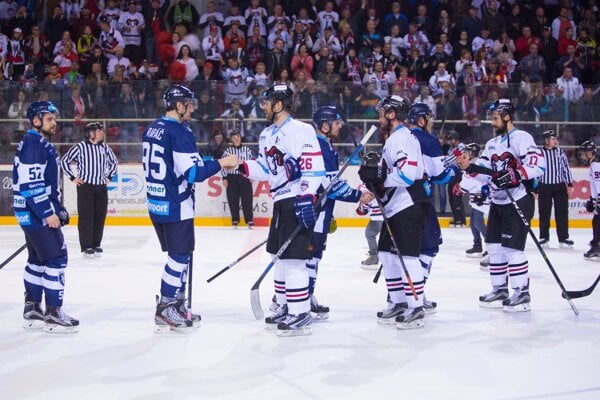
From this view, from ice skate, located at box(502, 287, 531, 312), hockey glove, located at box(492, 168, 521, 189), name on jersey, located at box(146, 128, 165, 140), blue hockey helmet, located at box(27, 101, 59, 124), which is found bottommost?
ice skate, located at box(502, 287, 531, 312)

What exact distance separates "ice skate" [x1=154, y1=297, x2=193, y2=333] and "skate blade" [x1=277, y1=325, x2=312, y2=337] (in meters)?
→ 0.62

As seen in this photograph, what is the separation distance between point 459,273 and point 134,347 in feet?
12.9

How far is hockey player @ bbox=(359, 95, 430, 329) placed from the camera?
18.4 feet

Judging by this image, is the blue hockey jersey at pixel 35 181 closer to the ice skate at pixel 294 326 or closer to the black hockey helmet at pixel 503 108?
the ice skate at pixel 294 326

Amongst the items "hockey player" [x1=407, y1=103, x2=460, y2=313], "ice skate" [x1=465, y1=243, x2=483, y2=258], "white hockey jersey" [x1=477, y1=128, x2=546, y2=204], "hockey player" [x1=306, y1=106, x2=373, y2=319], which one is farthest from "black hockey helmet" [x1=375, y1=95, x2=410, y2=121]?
"ice skate" [x1=465, y1=243, x2=483, y2=258]

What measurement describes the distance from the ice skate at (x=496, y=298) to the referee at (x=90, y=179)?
14.4 feet

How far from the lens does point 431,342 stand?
538 centimetres

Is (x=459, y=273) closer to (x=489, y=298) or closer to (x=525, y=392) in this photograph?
(x=489, y=298)

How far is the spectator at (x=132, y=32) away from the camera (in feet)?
48.8

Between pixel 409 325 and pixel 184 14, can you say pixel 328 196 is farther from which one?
pixel 184 14

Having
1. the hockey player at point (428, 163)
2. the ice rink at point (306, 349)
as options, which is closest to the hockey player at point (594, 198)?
the ice rink at point (306, 349)

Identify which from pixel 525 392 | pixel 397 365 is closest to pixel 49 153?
pixel 397 365

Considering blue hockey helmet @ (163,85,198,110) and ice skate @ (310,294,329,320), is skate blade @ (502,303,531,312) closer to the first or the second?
ice skate @ (310,294,329,320)

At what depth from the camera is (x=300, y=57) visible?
562 inches
